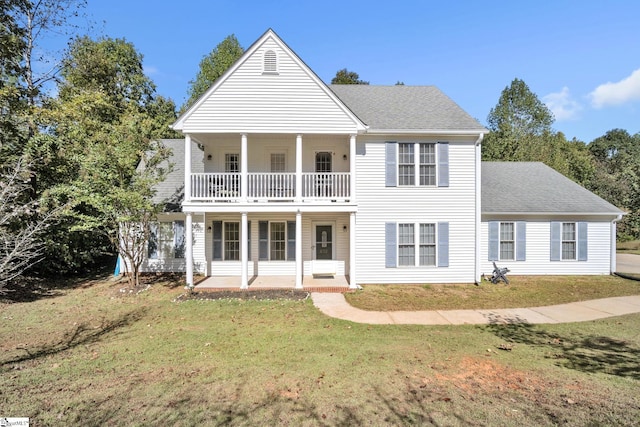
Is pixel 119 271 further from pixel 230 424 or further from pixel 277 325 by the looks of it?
pixel 230 424

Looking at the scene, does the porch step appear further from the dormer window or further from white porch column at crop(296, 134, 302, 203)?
the dormer window

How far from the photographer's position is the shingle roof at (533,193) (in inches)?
539

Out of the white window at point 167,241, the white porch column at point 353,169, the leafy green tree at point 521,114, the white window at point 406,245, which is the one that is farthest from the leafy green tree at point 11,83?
the leafy green tree at point 521,114

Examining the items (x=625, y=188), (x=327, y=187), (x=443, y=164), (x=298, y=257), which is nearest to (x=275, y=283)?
(x=298, y=257)

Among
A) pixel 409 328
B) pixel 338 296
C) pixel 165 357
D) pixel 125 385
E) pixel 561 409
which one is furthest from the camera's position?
pixel 338 296

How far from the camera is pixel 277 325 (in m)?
7.83

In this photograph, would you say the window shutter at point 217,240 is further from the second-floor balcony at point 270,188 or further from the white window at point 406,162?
the white window at point 406,162

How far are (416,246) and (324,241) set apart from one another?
3.93 m

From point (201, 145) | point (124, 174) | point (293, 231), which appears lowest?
point (293, 231)

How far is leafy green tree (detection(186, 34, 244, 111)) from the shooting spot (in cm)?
2983

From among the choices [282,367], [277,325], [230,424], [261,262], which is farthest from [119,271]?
[230,424]

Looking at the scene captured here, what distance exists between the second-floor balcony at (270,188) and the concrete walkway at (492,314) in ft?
14.3

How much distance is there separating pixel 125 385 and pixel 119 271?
37.2ft

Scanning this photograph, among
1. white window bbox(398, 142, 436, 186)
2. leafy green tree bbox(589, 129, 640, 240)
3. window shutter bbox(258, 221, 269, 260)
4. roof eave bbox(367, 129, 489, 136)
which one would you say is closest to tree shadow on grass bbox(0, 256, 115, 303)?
window shutter bbox(258, 221, 269, 260)
